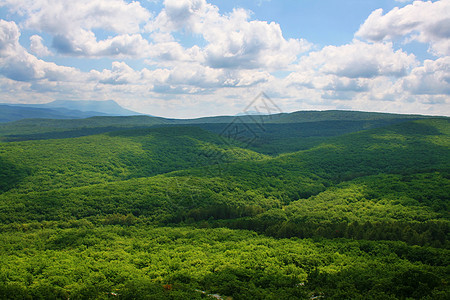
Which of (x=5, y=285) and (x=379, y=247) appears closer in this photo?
(x=5, y=285)

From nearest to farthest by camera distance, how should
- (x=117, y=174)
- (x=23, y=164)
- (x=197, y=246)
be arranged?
(x=197, y=246) < (x=23, y=164) < (x=117, y=174)

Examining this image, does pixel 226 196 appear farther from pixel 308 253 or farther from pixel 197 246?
pixel 308 253

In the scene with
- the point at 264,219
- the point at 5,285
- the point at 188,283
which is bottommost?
the point at 264,219

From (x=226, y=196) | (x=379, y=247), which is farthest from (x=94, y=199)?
(x=379, y=247)

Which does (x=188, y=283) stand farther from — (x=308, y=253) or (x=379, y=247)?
(x=379, y=247)

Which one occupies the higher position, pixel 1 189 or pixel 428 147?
pixel 428 147

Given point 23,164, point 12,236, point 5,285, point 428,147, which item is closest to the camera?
point 5,285
